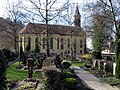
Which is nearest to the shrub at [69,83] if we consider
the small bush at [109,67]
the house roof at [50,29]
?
the small bush at [109,67]

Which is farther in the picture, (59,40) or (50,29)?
(59,40)

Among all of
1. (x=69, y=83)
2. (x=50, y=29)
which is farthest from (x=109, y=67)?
(x=50, y=29)

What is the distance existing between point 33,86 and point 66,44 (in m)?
55.2

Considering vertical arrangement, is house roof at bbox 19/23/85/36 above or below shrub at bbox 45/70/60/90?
above

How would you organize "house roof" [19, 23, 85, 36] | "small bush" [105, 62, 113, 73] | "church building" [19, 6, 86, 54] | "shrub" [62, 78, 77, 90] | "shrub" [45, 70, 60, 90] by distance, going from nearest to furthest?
"shrub" [45, 70, 60, 90] → "shrub" [62, 78, 77, 90] → "small bush" [105, 62, 113, 73] → "house roof" [19, 23, 85, 36] → "church building" [19, 6, 86, 54]

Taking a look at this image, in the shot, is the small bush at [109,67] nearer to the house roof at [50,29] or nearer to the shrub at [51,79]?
the house roof at [50,29]

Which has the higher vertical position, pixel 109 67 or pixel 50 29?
pixel 50 29

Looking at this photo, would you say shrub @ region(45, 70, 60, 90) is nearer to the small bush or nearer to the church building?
the small bush

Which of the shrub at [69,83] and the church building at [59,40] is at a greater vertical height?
the church building at [59,40]

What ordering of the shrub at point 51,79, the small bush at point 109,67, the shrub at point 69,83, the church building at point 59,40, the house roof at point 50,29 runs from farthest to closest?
1. the church building at point 59,40
2. the house roof at point 50,29
3. the small bush at point 109,67
4. the shrub at point 69,83
5. the shrub at point 51,79

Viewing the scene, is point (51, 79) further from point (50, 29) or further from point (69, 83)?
point (50, 29)

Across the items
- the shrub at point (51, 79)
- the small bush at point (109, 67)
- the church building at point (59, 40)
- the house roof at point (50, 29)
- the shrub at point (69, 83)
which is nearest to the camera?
the shrub at point (51, 79)

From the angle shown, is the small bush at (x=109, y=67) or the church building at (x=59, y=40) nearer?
the small bush at (x=109, y=67)

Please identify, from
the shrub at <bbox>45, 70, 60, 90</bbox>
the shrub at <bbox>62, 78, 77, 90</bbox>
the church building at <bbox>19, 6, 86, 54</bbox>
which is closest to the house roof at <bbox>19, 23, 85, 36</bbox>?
the church building at <bbox>19, 6, 86, 54</bbox>
